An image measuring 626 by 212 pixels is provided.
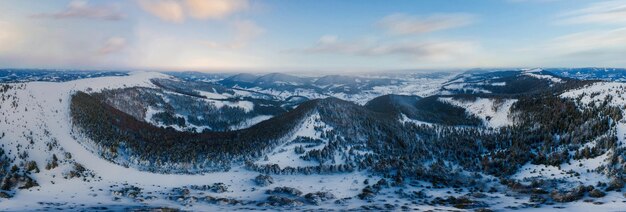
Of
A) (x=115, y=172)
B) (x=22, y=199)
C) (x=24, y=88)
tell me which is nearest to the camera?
(x=22, y=199)

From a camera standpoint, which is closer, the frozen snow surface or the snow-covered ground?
the frozen snow surface

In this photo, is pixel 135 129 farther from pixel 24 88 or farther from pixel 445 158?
pixel 445 158

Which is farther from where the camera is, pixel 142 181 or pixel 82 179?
pixel 142 181

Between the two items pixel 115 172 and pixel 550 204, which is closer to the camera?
pixel 550 204

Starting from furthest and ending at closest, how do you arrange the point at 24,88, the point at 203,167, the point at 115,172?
the point at 24,88 → the point at 203,167 → the point at 115,172

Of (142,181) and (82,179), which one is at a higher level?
(82,179)

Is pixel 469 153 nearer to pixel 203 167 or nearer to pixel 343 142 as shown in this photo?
pixel 343 142

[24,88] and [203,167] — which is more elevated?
[24,88]

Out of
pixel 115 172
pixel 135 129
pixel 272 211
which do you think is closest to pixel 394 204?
pixel 272 211

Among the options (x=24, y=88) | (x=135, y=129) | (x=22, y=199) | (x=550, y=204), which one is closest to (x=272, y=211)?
(x=22, y=199)

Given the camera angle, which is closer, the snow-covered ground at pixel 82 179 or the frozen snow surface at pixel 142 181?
the frozen snow surface at pixel 142 181
